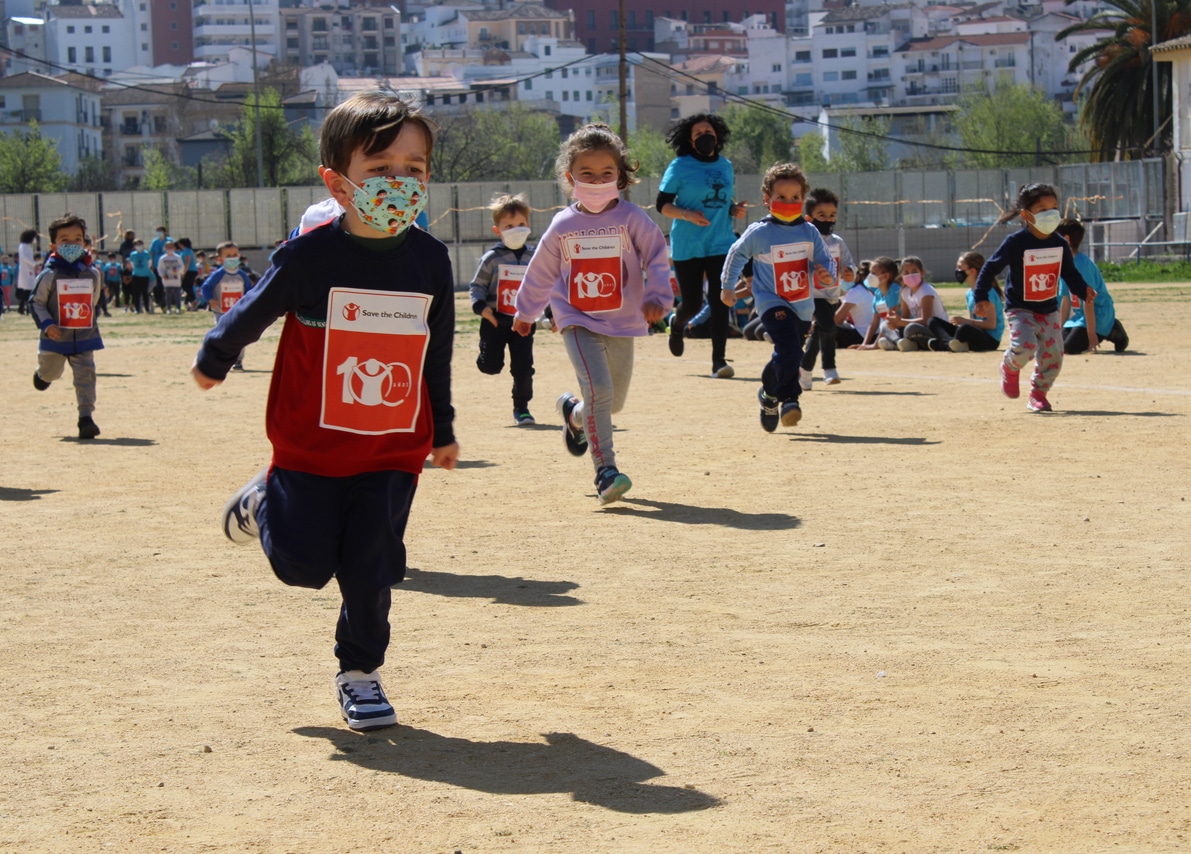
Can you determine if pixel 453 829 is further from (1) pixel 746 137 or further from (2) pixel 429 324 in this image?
(1) pixel 746 137

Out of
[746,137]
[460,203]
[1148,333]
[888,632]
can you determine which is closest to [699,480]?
[888,632]

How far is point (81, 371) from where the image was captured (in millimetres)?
12328

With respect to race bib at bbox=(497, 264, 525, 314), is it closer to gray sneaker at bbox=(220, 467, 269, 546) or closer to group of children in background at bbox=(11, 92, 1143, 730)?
group of children in background at bbox=(11, 92, 1143, 730)

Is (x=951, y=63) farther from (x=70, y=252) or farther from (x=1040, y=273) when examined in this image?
(x=70, y=252)

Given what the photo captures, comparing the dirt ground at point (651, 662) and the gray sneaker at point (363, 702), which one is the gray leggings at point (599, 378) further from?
the gray sneaker at point (363, 702)

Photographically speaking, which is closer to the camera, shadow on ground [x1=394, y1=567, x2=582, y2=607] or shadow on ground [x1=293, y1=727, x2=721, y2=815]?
shadow on ground [x1=293, y1=727, x2=721, y2=815]

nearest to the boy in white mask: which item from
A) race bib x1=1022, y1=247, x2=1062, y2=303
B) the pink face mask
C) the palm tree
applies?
the pink face mask

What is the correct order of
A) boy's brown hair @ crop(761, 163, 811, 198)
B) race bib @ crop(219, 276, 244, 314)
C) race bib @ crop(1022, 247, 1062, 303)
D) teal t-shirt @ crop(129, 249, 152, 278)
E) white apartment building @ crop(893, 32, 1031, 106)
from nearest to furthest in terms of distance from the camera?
boy's brown hair @ crop(761, 163, 811, 198) → race bib @ crop(1022, 247, 1062, 303) → race bib @ crop(219, 276, 244, 314) → teal t-shirt @ crop(129, 249, 152, 278) → white apartment building @ crop(893, 32, 1031, 106)

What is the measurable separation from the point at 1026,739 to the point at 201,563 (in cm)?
403

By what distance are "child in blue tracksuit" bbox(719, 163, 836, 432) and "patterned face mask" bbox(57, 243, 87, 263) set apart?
15.8 ft

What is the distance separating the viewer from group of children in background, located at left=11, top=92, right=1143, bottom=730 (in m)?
4.54

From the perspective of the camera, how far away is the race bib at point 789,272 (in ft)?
37.0

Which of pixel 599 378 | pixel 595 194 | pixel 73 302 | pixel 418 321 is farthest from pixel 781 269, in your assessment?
pixel 418 321

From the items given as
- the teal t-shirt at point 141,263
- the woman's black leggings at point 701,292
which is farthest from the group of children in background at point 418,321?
the teal t-shirt at point 141,263
